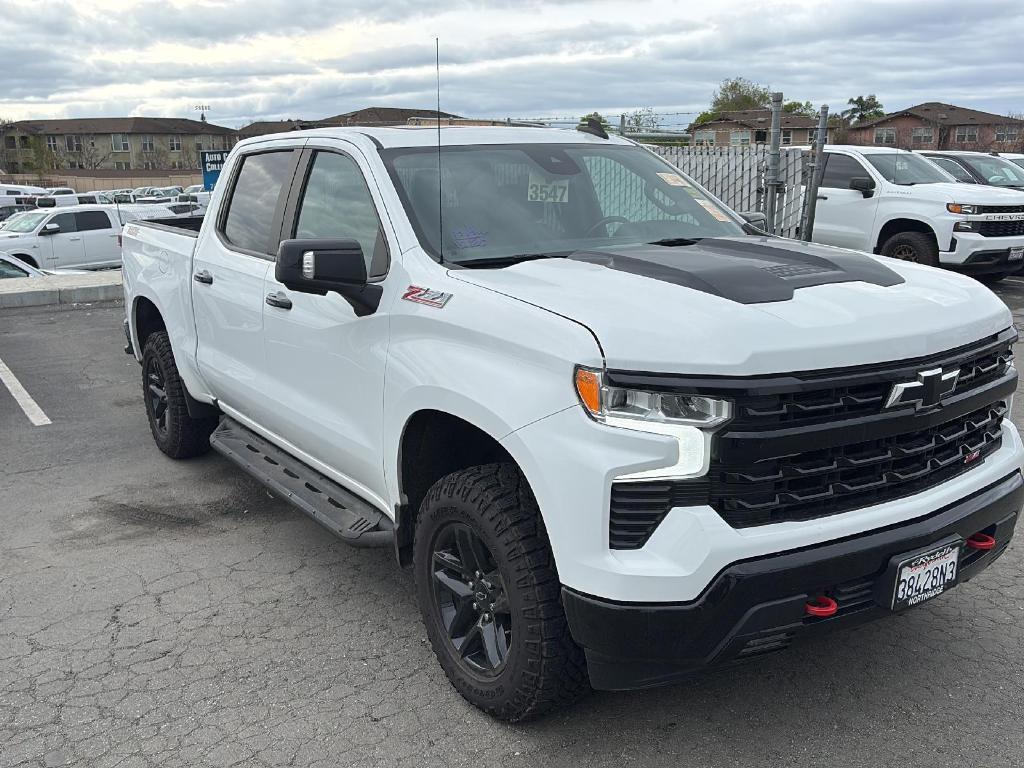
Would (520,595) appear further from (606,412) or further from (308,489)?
(308,489)

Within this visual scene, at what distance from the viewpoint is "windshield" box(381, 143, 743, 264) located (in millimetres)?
3691

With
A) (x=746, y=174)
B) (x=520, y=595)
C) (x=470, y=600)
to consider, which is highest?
(x=746, y=174)

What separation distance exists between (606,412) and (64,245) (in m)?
21.0

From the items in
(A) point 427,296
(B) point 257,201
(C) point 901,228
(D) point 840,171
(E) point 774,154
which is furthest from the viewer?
(D) point 840,171

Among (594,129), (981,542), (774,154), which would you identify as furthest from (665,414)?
(774,154)

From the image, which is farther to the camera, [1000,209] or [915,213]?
[915,213]

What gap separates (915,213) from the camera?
12.2 meters

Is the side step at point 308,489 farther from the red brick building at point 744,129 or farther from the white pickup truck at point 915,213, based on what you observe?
the red brick building at point 744,129

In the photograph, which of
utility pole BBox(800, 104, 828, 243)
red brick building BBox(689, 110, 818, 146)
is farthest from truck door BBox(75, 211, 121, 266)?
utility pole BBox(800, 104, 828, 243)

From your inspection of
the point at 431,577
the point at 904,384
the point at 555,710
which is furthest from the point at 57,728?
the point at 904,384

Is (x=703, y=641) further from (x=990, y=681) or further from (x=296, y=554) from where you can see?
(x=296, y=554)

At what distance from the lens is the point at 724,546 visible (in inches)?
99.5

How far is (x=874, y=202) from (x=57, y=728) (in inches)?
469

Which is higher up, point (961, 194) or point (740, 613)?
point (961, 194)
